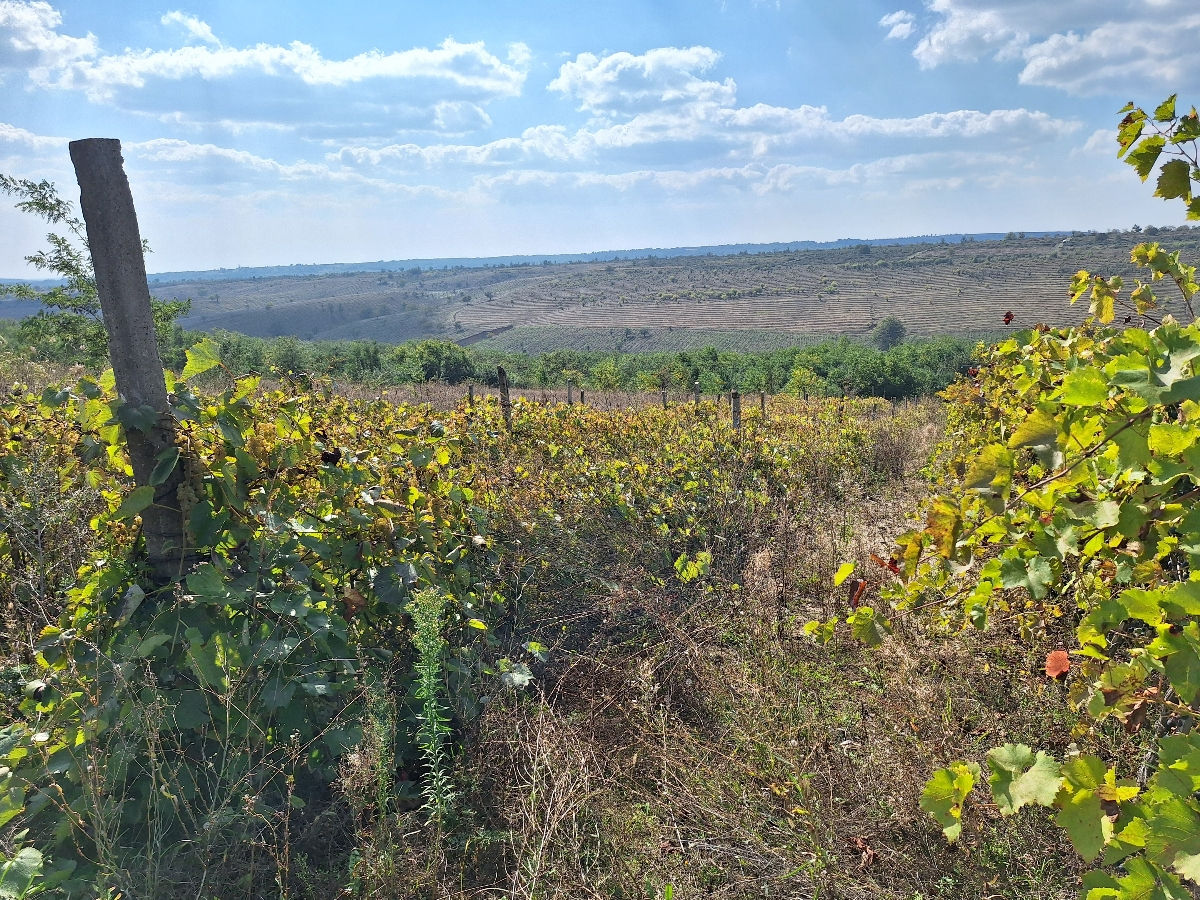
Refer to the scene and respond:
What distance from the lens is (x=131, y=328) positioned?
84.5 inches

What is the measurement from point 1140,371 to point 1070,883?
1.72m

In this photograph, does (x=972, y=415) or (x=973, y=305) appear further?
(x=973, y=305)

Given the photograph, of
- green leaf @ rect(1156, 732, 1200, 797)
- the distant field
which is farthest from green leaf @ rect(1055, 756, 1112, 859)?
the distant field

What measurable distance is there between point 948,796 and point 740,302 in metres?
119

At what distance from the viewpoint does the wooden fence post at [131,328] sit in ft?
6.84

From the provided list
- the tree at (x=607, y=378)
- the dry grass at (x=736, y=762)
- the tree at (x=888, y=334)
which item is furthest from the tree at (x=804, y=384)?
the tree at (x=888, y=334)

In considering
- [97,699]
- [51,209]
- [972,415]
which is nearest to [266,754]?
[97,699]

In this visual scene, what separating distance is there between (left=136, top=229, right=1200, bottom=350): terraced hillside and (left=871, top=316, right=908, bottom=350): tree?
8.23ft

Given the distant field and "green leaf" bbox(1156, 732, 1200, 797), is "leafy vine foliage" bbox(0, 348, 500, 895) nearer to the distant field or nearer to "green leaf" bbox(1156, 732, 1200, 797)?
"green leaf" bbox(1156, 732, 1200, 797)

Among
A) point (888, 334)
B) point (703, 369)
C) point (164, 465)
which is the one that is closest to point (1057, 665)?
point (164, 465)

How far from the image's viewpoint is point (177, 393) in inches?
91.0

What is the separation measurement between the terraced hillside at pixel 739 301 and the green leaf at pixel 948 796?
7152cm

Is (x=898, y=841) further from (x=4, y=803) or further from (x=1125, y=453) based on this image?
(x=4, y=803)

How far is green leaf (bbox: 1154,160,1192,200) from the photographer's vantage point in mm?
1349
